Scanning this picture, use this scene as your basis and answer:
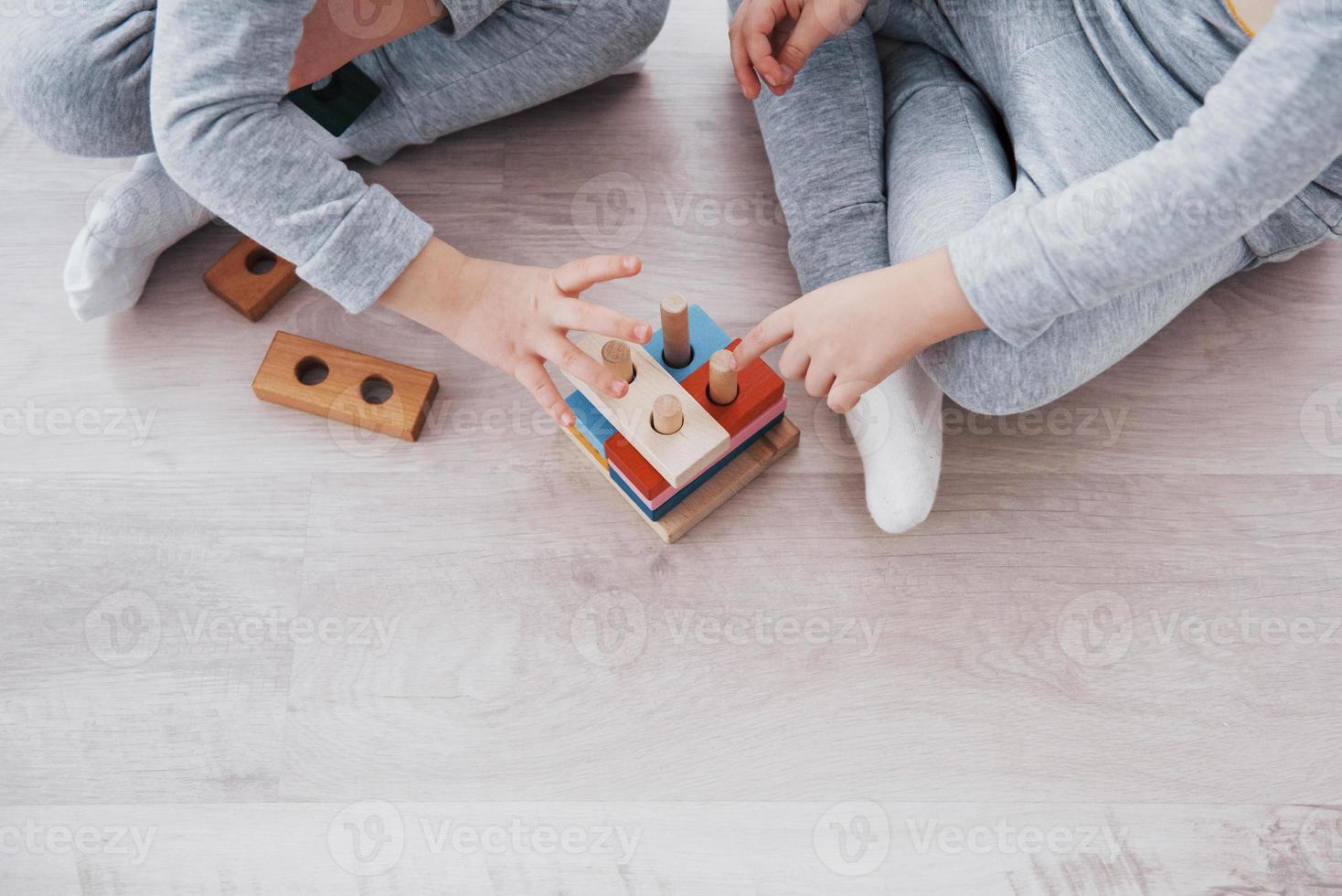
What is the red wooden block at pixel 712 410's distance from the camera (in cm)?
69

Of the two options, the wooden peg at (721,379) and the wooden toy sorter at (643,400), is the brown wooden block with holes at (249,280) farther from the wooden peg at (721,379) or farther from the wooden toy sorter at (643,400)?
the wooden peg at (721,379)

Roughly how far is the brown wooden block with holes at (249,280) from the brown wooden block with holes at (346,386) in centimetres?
4

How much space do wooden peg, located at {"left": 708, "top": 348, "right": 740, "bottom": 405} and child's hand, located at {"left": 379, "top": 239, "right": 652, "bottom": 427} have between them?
0.08 meters

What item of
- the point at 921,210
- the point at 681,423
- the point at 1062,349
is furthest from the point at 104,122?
the point at 1062,349

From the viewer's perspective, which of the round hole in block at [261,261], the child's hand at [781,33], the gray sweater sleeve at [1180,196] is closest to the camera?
the gray sweater sleeve at [1180,196]

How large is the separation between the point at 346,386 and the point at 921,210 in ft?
1.56

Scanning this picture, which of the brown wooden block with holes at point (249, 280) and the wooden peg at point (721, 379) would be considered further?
the brown wooden block with holes at point (249, 280)

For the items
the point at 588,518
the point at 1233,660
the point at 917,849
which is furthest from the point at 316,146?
the point at 1233,660

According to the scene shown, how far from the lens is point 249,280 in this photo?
32.9 inches

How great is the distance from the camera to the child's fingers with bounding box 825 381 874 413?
0.68 m

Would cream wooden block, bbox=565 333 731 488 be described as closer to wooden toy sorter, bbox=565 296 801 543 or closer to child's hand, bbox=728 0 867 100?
wooden toy sorter, bbox=565 296 801 543

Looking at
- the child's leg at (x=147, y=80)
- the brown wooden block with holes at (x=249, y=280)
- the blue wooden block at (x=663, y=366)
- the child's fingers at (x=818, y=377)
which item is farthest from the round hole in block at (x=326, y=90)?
the child's fingers at (x=818, y=377)

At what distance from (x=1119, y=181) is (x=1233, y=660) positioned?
0.39 metres

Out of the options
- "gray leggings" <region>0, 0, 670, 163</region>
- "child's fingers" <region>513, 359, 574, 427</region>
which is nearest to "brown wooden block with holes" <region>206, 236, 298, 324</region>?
"gray leggings" <region>0, 0, 670, 163</region>
